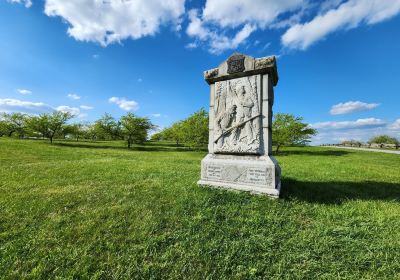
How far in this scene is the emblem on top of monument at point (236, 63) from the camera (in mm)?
5395

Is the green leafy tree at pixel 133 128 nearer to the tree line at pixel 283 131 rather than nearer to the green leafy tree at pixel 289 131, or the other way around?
the tree line at pixel 283 131

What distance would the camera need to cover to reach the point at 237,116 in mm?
5438

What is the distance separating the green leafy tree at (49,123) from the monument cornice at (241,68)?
35115 mm

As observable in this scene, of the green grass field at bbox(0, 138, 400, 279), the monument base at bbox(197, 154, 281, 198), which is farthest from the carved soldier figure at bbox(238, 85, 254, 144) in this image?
the green grass field at bbox(0, 138, 400, 279)

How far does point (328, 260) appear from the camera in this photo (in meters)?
2.71

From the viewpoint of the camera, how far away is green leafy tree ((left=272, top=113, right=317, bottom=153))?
74.8ft

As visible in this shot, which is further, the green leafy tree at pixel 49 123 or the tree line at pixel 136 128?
the green leafy tree at pixel 49 123

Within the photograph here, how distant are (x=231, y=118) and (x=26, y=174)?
7.73 meters

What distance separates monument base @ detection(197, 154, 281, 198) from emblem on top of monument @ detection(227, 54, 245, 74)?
237cm

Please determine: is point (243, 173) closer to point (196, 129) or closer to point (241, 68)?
point (241, 68)

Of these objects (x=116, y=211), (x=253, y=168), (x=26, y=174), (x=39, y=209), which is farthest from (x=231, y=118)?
(x=26, y=174)

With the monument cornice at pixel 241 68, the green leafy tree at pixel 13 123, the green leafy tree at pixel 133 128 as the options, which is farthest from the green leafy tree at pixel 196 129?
the green leafy tree at pixel 13 123

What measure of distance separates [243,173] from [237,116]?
1555 mm

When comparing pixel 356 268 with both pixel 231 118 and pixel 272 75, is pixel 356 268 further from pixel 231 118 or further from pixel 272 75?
pixel 272 75
